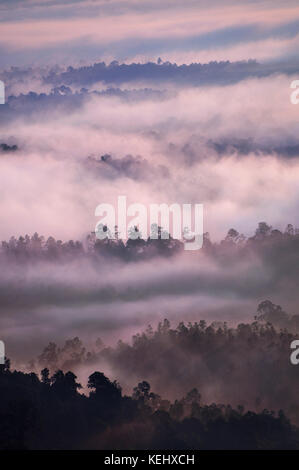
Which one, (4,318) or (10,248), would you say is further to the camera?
(10,248)

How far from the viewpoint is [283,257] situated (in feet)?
463

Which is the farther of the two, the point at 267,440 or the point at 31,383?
the point at 267,440

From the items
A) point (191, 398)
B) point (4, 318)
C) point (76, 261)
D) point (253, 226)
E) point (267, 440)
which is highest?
point (253, 226)

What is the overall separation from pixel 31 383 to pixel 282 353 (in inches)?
1527

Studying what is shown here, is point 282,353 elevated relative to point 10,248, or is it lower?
lower

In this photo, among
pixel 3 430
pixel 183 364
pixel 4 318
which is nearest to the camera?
pixel 3 430

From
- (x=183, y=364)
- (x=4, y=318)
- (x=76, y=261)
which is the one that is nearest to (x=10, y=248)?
(x=76, y=261)

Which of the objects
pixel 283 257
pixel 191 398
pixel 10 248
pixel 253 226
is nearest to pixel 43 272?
pixel 10 248

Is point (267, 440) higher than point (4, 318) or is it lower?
lower

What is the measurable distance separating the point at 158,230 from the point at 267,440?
366 ft

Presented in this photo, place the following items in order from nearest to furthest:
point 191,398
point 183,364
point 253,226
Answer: point 191,398
point 183,364
point 253,226

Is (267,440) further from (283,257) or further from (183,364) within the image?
(283,257)

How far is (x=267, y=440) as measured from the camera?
5106 cm
